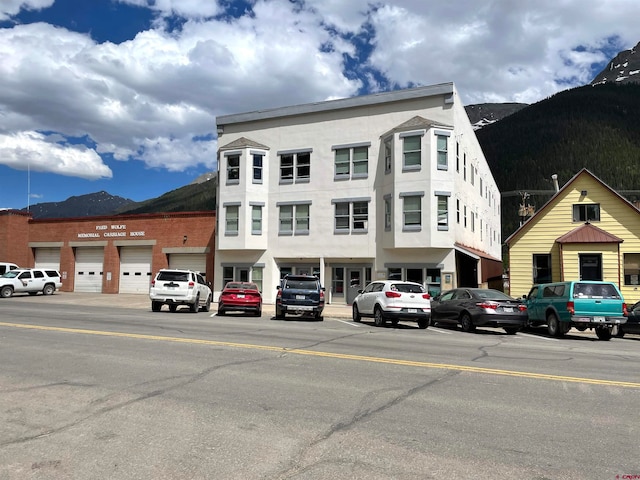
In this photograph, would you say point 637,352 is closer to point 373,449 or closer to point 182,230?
point 373,449

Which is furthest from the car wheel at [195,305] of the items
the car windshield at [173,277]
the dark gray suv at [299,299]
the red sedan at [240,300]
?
the dark gray suv at [299,299]

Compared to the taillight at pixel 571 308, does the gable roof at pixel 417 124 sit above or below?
above

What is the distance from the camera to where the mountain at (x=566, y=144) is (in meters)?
106

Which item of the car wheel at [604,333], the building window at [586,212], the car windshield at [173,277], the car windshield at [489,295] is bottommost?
the car wheel at [604,333]

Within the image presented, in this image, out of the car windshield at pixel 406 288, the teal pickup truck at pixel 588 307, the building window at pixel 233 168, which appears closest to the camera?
the teal pickup truck at pixel 588 307

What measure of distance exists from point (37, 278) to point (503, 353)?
1269 inches

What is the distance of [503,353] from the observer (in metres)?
11.8

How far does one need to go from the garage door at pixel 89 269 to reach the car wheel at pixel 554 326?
104 ft

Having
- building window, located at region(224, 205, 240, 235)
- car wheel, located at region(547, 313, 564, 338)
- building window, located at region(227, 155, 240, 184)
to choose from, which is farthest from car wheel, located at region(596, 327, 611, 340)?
building window, located at region(227, 155, 240, 184)

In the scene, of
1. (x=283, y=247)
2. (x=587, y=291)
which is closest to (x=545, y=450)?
(x=587, y=291)

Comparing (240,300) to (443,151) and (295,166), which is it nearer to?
(295,166)

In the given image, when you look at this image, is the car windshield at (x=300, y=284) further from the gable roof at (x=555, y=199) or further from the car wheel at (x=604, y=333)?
the gable roof at (x=555, y=199)

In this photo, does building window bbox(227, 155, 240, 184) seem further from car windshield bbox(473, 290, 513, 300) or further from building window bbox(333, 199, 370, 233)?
car windshield bbox(473, 290, 513, 300)

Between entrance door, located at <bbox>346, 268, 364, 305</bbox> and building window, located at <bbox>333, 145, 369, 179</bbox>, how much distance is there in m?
5.62
